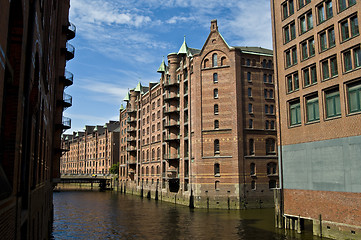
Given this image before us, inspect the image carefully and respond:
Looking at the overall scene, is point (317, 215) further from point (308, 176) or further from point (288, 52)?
point (288, 52)

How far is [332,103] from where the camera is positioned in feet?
82.2

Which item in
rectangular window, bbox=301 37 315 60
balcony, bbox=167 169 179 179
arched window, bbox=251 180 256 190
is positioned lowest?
arched window, bbox=251 180 256 190

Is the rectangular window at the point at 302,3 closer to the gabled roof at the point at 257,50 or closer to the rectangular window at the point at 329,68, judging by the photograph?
the rectangular window at the point at 329,68

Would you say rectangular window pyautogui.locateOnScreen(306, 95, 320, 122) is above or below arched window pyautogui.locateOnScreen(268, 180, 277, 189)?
→ above

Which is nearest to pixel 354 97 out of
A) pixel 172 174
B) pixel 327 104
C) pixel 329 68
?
pixel 327 104

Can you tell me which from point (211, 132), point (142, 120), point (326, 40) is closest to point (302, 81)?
point (326, 40)

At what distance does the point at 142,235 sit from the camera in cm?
3012

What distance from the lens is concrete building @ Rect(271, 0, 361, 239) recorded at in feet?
75.9

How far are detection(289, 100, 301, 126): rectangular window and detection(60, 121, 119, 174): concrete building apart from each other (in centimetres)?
8309

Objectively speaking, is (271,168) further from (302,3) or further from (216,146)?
(302,3)

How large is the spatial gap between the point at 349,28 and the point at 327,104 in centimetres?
574

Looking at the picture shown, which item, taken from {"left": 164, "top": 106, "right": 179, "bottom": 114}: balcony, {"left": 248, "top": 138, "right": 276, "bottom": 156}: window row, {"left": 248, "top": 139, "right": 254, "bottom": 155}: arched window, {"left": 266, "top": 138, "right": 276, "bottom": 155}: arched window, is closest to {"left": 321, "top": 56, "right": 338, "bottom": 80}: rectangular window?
{"left": 248, "top": 138, "right": 276, "bottom": 156}: window row

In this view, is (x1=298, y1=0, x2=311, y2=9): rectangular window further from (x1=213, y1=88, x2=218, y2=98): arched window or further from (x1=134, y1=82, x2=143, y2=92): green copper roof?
(x1=134, y1=82, x2=143, y2=92): green copper roof

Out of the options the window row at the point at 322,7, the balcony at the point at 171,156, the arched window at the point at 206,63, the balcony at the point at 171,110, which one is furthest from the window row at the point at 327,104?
the balcony at the point at 171,110
